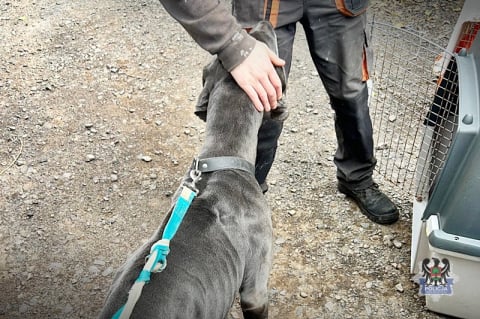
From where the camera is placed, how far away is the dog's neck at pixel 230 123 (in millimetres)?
1955

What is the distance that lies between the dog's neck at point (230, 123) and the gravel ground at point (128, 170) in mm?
941

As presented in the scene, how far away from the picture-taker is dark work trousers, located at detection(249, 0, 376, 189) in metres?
2.32

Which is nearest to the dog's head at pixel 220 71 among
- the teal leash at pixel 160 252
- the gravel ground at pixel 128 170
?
the teal leash at pixel 160 252

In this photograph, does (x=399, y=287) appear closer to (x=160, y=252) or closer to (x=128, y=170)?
(x=160, y=252)

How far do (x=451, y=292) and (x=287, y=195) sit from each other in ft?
3.44

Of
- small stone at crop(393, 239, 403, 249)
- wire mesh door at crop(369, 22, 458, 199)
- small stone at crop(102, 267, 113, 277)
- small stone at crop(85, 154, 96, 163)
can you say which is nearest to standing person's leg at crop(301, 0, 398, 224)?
small stone at crop(393, 239, 403, 249)

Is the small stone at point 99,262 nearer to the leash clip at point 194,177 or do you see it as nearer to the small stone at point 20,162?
the small stone at point 20,162

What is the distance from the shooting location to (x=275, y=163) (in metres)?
3.25

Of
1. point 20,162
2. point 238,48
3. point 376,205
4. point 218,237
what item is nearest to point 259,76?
point 238,48

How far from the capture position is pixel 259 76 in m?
1.89

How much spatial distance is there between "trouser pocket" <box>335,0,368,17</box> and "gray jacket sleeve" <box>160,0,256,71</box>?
61 centimetres

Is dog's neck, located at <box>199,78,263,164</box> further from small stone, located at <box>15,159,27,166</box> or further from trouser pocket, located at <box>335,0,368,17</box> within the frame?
small stone, located at <box>15,159,27,166</box>

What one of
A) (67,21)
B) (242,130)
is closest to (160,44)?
(67,21)

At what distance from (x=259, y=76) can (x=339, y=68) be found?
696mm
